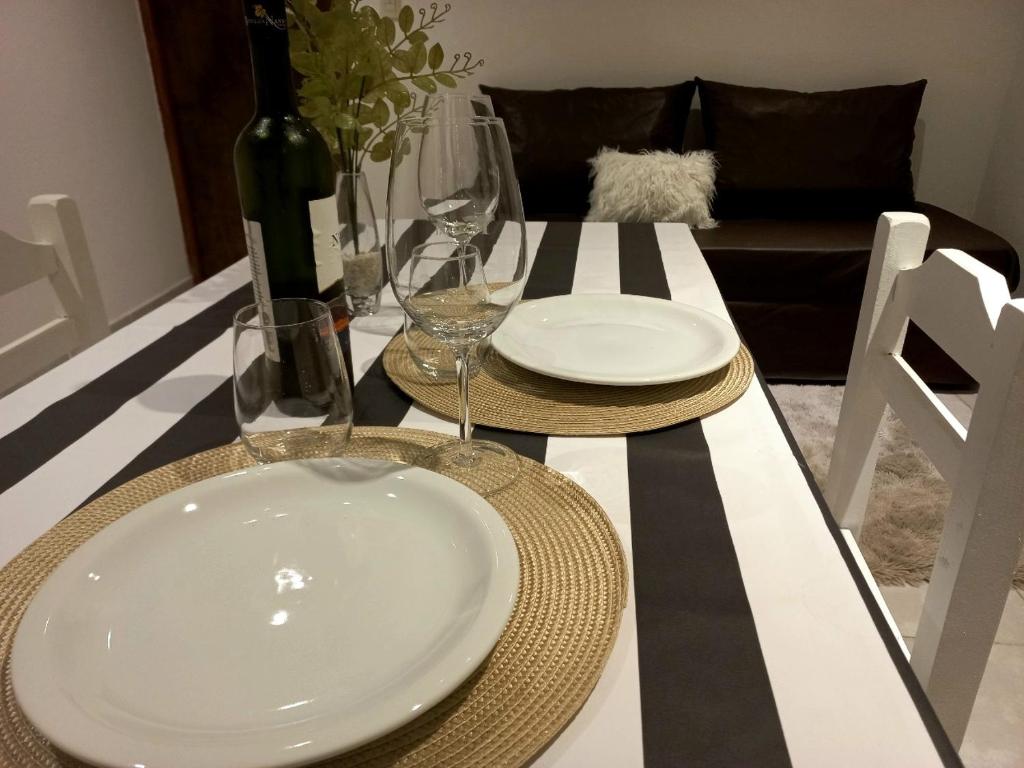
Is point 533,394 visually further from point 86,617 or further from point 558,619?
point 86,617

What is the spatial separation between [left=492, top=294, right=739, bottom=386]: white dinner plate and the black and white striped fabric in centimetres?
7

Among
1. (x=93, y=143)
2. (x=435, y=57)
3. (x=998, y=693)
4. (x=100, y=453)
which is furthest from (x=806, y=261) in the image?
(x=93, y=143)

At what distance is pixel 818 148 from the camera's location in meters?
2.61

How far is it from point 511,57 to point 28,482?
2.79 m

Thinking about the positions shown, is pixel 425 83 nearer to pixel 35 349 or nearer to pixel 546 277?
pixel 546 277

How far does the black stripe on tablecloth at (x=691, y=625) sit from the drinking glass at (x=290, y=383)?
265 mm

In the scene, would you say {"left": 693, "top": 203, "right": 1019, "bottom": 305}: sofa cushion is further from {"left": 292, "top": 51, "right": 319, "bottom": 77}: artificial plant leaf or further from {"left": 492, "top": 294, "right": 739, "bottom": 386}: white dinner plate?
{"left": 292, "top": 51, "right": 319, "bottom": 77}: artificial plant leaf


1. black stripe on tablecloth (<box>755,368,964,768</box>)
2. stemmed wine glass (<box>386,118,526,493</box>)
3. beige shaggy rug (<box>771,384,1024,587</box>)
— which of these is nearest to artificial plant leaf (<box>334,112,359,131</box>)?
stemmed wine glass (<box>386,118,526,493</box>)

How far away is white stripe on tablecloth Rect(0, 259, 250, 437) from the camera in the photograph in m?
0.79

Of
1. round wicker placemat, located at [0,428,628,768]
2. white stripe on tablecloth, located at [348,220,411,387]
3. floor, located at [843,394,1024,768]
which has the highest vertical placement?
round wicker placemat, located at [0,428,628,768]

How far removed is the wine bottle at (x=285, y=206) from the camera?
721mm

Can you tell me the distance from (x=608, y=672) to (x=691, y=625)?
0.07 metres

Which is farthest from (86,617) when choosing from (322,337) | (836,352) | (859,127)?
(859,127)

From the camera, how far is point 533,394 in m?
0.79
